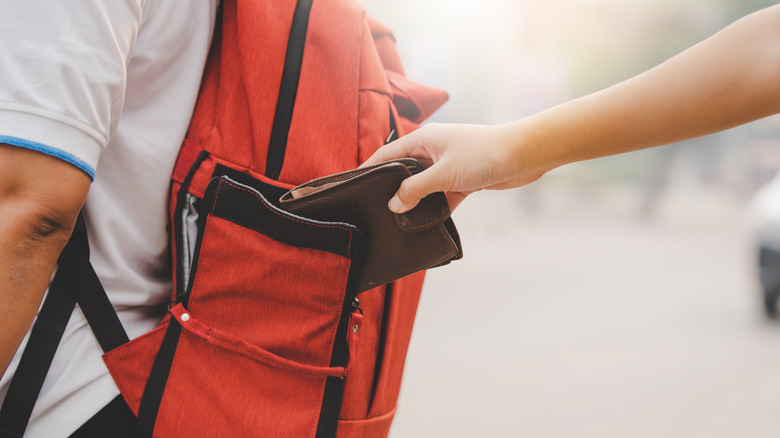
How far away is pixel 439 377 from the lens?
2656 mm

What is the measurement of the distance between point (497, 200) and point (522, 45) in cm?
215

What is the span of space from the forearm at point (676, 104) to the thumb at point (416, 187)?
10 centimetres

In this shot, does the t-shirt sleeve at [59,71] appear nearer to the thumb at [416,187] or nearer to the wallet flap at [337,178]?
the wallet flap at [337,178]

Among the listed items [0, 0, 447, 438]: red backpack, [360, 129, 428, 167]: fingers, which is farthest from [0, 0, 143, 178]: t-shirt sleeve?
[360, 129, 428, 167]: fingers

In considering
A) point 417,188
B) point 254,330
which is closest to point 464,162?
point 417,188

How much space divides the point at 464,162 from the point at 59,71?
412 mm

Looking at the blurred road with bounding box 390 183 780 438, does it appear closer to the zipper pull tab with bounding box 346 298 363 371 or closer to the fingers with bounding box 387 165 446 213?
the zipper pull tab with bounding box 346 298 363 371

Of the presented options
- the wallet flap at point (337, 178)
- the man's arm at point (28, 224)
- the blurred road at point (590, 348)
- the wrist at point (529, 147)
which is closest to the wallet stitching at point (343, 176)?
the wallet flap at point (337, 178)

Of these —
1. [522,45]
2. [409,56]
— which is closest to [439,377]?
[409,56]

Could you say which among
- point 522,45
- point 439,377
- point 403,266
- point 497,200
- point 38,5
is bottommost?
point 439,377

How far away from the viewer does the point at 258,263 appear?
2.15 feet

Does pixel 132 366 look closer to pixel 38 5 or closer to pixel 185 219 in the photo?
pixel 185 219

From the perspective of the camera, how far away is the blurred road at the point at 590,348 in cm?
230

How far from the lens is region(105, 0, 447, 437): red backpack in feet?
2.15
